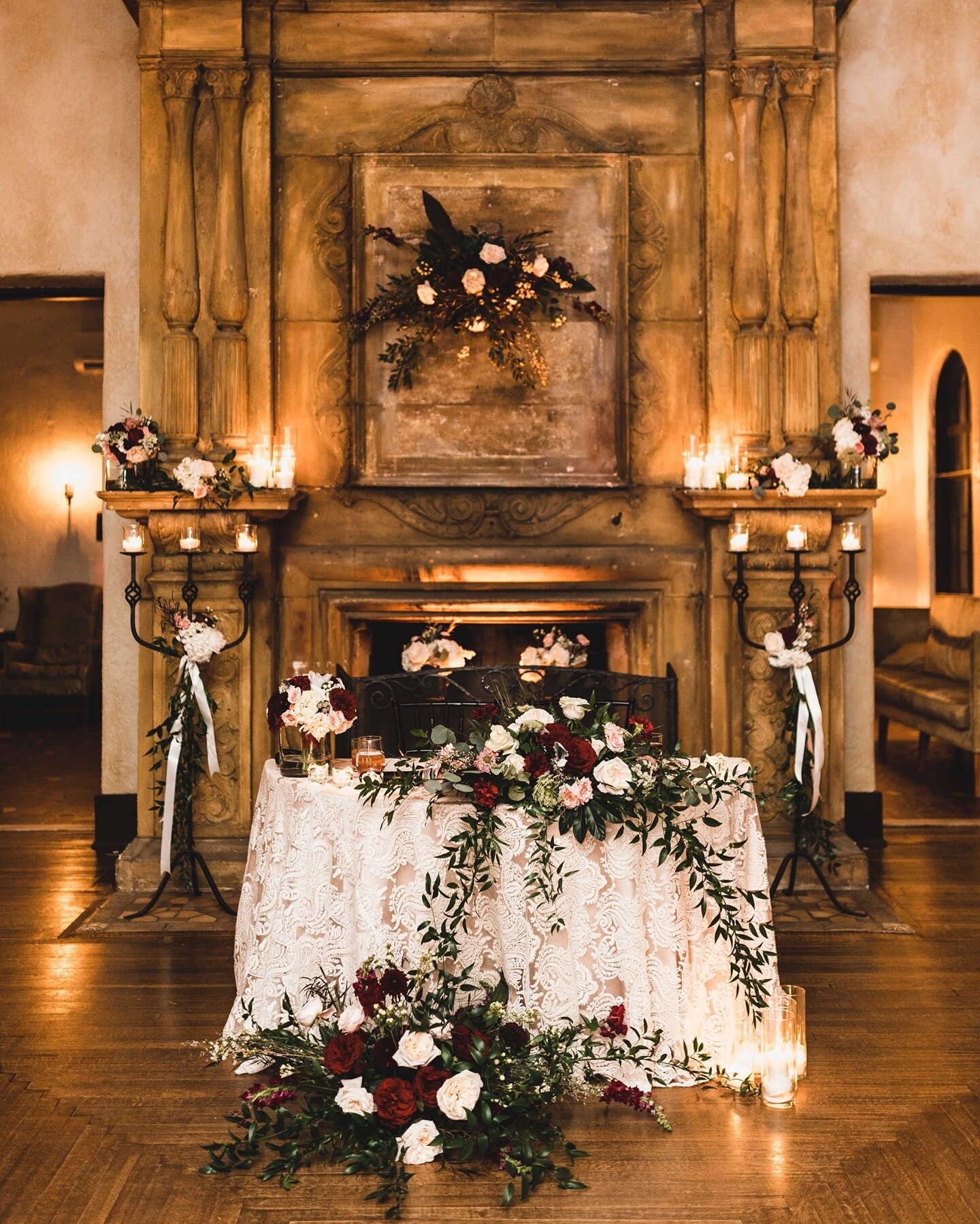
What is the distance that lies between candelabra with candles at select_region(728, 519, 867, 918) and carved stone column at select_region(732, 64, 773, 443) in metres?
0.58

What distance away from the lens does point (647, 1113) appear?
11.3 feet

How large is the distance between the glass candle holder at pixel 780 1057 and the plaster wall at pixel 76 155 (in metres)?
4.02

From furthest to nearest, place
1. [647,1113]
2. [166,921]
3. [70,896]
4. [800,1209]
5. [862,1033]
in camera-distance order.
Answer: [70,896], [166,921], [862,1033], [647,1113], [800,1209]

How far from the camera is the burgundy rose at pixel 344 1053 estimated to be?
3.26m

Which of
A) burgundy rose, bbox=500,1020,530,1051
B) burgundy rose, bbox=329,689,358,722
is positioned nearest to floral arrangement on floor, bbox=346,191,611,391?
burgundy rose, bbox=329,689,358,722

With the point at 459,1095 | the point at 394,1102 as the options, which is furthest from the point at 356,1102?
the point at 459,1095

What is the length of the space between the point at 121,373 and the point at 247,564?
1.42 m

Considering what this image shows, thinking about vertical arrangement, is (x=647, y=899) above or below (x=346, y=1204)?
above

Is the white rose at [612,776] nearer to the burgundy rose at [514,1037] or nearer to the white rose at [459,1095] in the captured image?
the burgundy rose at [514,1037]

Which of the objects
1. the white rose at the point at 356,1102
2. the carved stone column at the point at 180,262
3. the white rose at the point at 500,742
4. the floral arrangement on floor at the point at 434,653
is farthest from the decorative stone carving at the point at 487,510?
the white rose at the point at 356,1102

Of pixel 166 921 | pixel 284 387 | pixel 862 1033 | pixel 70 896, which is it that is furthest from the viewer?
pixel 284 387

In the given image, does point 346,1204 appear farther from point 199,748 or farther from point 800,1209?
point 199,748

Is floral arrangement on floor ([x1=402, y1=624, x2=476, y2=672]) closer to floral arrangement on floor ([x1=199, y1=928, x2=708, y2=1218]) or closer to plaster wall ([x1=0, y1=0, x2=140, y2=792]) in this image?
plaster wall ([x1=0, y1=0, x2=140, y2=792])

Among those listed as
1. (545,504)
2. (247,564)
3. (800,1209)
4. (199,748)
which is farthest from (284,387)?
(800,1209)
